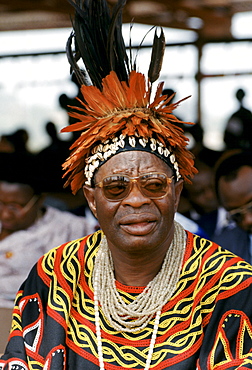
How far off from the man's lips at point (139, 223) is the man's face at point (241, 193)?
2.04 meters

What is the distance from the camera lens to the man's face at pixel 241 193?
3924mm

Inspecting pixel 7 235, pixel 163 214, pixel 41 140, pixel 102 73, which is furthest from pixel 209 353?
pixel 41 140

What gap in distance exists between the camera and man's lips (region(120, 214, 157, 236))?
1.95 meters

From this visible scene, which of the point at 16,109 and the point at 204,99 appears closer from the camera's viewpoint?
the point at 204,99

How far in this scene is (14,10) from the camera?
4.44 meters

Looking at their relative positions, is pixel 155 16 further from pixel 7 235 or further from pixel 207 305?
pixel 207 305

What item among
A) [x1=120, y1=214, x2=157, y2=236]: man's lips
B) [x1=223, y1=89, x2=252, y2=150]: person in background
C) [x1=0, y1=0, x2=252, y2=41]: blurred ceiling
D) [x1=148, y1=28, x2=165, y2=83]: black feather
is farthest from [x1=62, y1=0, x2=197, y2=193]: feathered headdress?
[x1=223, y1=89, x2=252, y2=150]: person in background

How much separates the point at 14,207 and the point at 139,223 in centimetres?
238

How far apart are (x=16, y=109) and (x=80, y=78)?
2.90 m

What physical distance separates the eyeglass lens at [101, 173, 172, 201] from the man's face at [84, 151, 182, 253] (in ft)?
0.05

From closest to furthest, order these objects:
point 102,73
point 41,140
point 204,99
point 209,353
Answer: point 209,353 < point 102,73 < point 204,99 < point 41,140

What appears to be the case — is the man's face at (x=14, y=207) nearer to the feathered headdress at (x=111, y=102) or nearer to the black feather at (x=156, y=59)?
the feathered headdress at (x=111, y=102)

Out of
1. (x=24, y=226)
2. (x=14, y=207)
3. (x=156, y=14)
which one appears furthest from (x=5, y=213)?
(x=156, y=14)

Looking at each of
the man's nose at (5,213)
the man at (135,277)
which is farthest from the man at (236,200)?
the man at (135,277)
